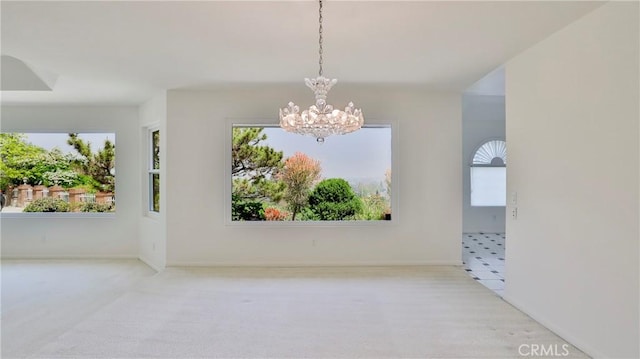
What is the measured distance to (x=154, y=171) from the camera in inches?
204

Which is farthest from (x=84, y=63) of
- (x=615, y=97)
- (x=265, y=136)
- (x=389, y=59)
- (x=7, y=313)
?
(x=615, y=97)

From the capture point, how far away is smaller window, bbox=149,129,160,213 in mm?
5191

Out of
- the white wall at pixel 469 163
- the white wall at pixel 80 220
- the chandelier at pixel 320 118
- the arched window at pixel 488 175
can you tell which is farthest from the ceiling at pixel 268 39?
the arched window at pixel 488 175

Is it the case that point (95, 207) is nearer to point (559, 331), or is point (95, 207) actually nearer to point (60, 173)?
point (60, 173)

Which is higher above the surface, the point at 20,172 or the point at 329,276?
the point at 20,172

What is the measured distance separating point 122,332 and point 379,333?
210 centimetres

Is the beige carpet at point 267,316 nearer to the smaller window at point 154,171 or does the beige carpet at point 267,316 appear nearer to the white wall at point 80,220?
the white wall at point 80,220

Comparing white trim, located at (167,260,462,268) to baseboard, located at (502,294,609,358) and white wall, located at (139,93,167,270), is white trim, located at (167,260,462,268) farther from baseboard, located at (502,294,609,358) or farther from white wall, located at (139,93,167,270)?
baseboard, located at (502,294,609,358)

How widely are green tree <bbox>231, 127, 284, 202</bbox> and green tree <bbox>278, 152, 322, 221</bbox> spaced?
103 millimetres

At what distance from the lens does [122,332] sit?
2.72m

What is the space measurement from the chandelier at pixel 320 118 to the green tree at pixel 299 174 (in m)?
2.05

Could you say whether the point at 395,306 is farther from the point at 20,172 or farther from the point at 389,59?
the point at 20,172

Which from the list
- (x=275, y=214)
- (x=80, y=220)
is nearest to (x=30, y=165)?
(x=80, y=220)

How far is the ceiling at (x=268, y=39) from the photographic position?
92.0 inches
